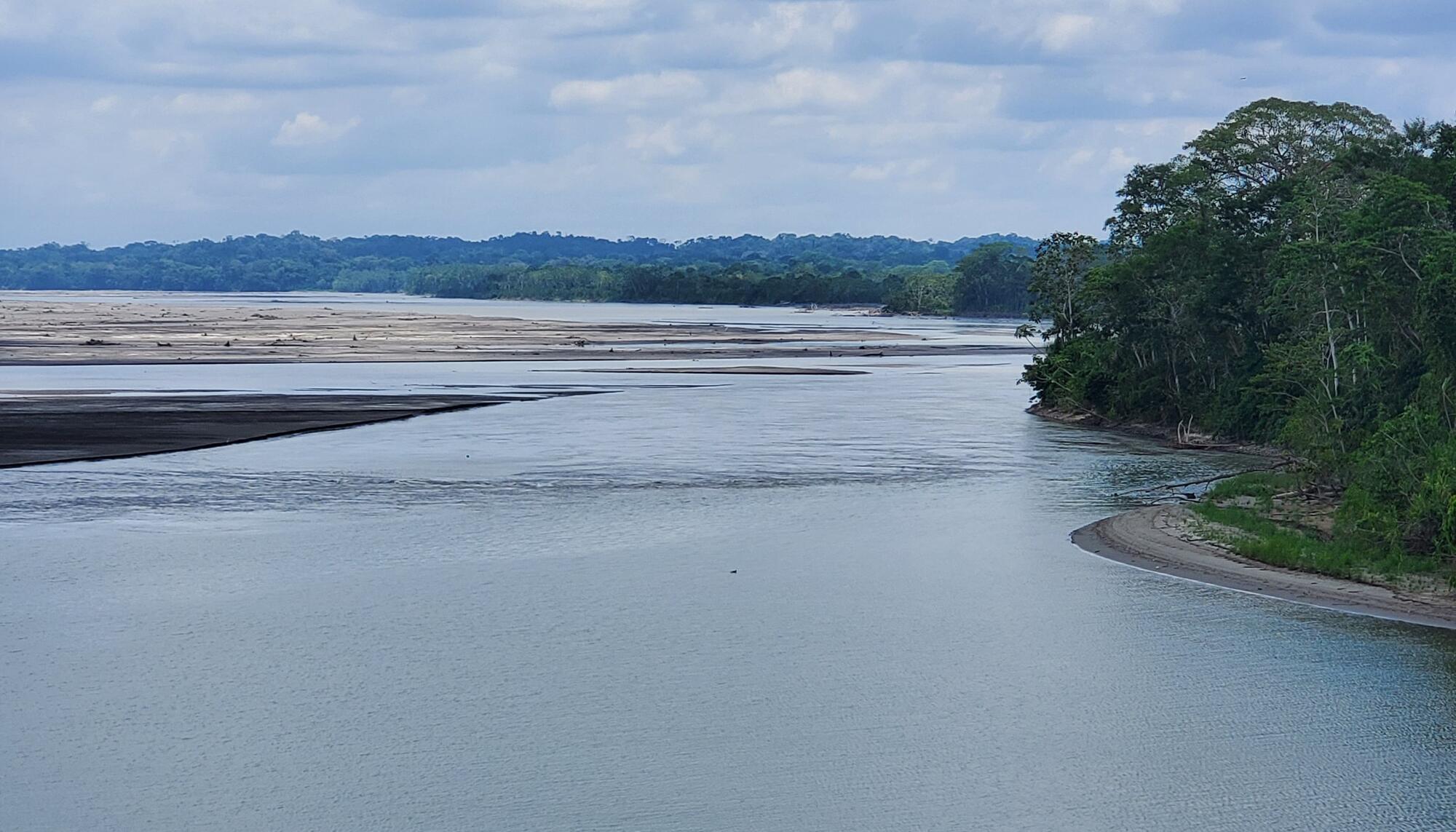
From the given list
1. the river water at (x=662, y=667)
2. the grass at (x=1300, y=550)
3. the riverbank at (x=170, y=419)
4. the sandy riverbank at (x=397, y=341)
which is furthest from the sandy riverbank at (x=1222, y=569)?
the sandy riverbank at (x=397, y=341)

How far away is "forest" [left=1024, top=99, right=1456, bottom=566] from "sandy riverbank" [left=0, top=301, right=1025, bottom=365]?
137 feet

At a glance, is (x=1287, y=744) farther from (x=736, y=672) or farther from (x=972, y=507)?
(x=972, y=507)

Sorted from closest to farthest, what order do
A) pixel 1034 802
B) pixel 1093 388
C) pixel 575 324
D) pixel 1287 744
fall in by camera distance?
→ pixel 1034 802, pixel 1287 744, pixel 1093 388, pixel 575 324

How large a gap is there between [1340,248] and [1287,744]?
716 inches

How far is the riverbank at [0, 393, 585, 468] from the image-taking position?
4912 centimetres

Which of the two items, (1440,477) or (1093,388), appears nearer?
(1440,477)

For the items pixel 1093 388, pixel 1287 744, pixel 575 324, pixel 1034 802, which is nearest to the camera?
pixel 1034 802

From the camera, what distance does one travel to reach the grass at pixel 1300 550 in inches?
1148

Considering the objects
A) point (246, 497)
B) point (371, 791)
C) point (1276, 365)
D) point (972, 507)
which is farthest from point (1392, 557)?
point (246, 497)

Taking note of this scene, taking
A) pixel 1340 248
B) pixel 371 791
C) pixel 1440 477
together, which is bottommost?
A: pixel 371 791

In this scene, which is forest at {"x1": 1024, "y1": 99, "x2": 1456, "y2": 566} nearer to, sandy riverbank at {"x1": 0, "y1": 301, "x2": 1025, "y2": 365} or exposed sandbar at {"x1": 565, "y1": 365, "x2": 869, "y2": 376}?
exposed sandbar at {"x1": 565, "y1": 365, "x2": 869, "y2": 376}

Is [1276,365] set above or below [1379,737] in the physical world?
above

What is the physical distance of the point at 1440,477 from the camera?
93.0ft

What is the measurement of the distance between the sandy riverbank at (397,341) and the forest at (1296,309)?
4189 cm
